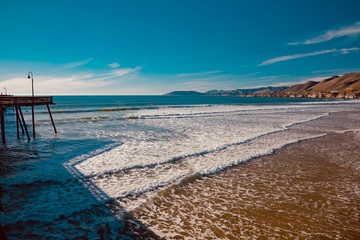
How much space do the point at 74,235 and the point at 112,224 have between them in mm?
914

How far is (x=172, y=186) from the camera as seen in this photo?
8.73 meters

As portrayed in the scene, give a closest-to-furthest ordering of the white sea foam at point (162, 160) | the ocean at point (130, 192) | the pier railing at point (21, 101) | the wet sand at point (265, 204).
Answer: the wet sand at point (265, 204) → the ocean at point (130, 192) → the white sea foam at point (162, 160) → the pier railing at point (21, 101)

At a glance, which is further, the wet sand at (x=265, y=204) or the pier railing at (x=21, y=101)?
the pier railing at (x=21, y=101)

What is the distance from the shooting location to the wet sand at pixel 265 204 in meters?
5.77

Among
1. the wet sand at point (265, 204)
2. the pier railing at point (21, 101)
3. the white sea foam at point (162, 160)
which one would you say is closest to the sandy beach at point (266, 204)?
the wet sand at point (265, 204)

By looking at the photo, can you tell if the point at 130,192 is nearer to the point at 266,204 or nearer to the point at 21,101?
the point at 266,204

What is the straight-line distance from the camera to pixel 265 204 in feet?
23.5

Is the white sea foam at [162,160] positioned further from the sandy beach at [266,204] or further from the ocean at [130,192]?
the sandy beach at [266,204]

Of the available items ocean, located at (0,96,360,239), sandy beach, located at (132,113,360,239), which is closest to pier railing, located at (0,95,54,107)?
ocean, located at (0,96,360,239)

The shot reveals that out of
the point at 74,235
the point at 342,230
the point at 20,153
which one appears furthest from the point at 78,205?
the point at 20,153

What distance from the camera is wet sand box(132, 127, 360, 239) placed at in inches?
227

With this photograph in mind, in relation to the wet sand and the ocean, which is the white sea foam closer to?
the ocean

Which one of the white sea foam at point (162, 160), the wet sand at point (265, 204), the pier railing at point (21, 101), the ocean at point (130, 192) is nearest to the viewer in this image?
the wet sand at point (265, 204)

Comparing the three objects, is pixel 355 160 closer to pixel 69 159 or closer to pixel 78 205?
pixel 78 205
